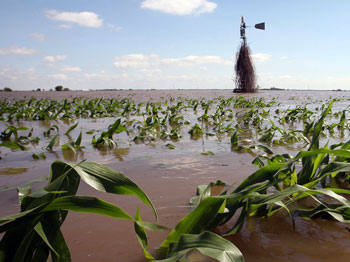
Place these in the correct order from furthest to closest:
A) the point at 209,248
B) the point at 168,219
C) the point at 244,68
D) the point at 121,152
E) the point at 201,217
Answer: the point at 244,68 < the point at 121,152 < the point at 168,219 < the point at 201,217 < the point at 209,248

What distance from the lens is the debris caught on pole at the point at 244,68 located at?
17.3m

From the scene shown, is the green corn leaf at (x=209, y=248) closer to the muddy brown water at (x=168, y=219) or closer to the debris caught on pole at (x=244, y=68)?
the muddy brown water at (x=168, y=219)

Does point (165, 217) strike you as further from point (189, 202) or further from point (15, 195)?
point (15, 195)

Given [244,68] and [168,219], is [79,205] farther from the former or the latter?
[244,68]

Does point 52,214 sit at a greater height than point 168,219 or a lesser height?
greater

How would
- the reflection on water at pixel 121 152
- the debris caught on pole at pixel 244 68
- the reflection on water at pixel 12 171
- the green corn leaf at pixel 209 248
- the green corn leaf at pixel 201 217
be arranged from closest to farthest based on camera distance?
the green corn leaf at pixel 209 248 < the green corn leaf at pixel 201 217 < the reflection on water at pixel 12 171 < the reflection on water at pixel 121 152 < the debris caught on pole at pixel 244 68

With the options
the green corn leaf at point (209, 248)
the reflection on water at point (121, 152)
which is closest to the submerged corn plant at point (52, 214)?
the green corn leaf at point (209, 248)

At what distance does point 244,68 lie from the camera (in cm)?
1739

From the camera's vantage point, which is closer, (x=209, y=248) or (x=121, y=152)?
(x=209, y=248)

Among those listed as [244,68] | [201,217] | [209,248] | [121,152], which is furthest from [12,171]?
[244,68]

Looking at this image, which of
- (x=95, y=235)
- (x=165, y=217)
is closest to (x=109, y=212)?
(x=95, y=235)

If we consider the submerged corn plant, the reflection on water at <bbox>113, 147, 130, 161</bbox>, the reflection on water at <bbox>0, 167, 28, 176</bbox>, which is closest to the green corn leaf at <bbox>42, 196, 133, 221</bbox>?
the submerged corn plant

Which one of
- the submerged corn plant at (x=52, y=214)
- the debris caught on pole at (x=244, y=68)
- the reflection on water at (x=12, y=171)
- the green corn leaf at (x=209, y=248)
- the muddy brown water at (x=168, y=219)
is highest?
the debris caught on pole at (x=244, y=68)

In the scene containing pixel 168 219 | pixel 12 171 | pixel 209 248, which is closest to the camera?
pixel 209 248
